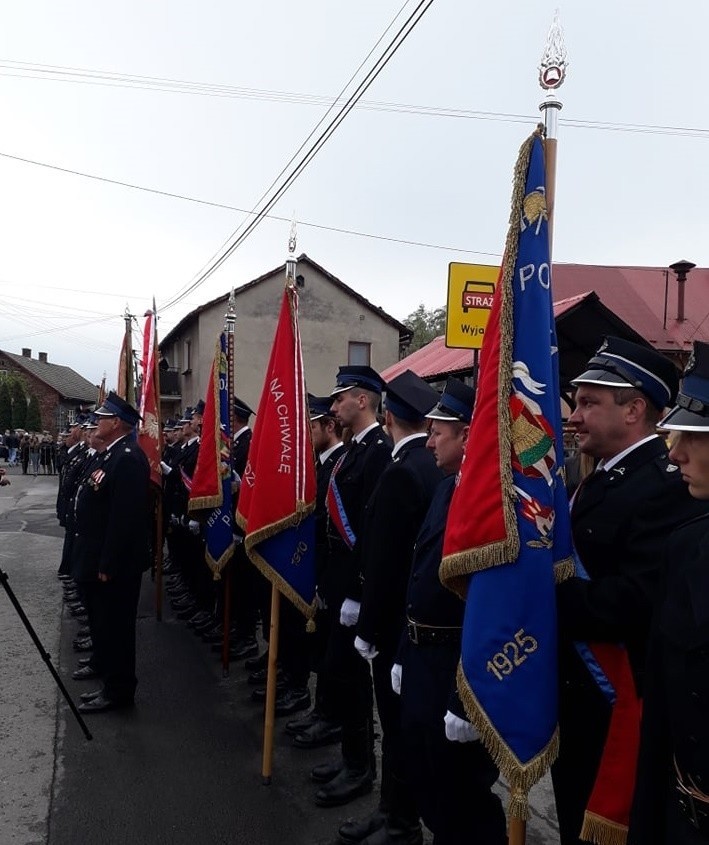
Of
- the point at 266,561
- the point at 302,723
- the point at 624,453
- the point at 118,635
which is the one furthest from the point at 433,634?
the point at 118,635

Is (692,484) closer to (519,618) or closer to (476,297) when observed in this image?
(519,618)

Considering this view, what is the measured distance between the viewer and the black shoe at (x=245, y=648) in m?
5.84

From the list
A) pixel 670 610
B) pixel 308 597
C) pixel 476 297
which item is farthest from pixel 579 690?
pixel 476 297

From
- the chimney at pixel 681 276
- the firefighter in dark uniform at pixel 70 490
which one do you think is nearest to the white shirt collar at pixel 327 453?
the firefighter in dark uniform at pixel 70 490

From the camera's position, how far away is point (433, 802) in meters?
2.51

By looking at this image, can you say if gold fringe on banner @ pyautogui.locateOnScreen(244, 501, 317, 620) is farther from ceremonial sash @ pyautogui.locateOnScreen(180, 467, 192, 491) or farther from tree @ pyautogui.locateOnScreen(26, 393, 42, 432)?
tree @ pyautogui.locateOnScreen(26, 393, 42, 432)

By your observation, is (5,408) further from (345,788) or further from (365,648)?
(365,648)

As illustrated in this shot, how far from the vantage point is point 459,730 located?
2150 millimetres

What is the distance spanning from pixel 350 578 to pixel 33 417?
50999 millimetres

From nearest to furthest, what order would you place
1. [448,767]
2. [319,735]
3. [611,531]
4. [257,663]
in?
[611,531] → [448,767] → [319,735] → [257,663]

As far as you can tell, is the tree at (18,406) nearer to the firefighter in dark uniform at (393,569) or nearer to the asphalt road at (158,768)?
the asphalt road at (158,768)

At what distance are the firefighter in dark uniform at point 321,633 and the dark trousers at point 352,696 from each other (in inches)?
4.2

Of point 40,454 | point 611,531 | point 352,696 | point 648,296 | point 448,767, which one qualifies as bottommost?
point 40,454

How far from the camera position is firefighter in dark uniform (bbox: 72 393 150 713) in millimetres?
4676
